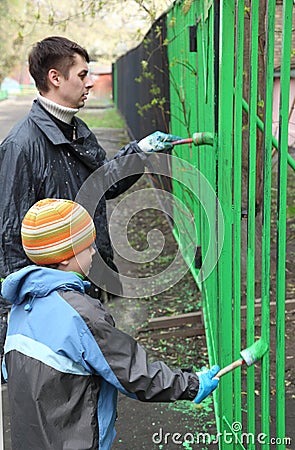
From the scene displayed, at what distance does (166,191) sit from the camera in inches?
276

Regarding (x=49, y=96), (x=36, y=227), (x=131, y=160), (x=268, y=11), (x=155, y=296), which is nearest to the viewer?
(x=268, y=11)

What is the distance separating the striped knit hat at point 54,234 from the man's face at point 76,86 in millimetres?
928

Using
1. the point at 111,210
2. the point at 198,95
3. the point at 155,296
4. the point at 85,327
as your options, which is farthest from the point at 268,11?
the point at 111,210

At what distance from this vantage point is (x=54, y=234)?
213 cm

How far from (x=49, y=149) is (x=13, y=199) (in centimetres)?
28

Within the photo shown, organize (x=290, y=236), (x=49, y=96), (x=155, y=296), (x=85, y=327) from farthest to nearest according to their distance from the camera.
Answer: (x=290, y=236)
(x=155, y=296)
(x=49, y=96)
(x=85, y=327)

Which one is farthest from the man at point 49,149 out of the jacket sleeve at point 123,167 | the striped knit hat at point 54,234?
the striped knit hat at point 54,234

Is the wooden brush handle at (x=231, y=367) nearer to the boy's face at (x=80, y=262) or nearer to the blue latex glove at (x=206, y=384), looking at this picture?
the blue latex glove at (x=206, y=384)

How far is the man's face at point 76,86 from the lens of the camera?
2961 mm

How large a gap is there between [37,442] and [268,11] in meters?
1.43

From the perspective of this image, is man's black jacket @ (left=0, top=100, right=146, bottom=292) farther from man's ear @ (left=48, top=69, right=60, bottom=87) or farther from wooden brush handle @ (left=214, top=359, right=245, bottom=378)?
wooden brush handle @ (left=214, top=359, right=245, bottom=378)

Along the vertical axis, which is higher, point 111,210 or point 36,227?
point 36,227

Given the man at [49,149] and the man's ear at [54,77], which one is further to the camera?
the man's ear at [54,77]

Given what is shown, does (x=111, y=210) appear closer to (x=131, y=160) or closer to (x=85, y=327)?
(x=131, y=160)
